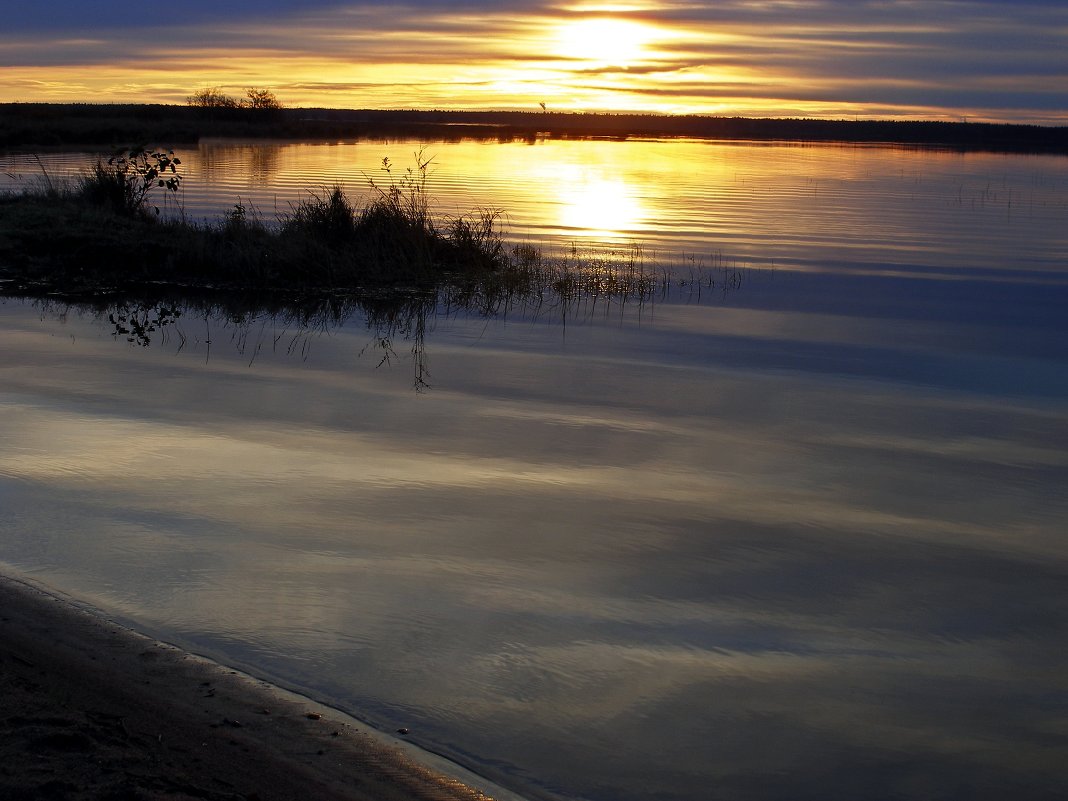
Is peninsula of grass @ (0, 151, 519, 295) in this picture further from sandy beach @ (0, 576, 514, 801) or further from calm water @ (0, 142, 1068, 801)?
sandy beach @ (0, 576, 514, 801)

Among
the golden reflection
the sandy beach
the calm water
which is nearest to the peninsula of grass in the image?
the calm water

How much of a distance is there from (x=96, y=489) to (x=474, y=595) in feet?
9.56

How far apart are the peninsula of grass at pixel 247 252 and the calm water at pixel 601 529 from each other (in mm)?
2418

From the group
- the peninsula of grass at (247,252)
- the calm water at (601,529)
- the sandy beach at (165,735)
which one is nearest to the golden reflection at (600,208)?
the peninsula of grass at (247,252)

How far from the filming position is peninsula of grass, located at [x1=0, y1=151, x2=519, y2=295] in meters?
16.1

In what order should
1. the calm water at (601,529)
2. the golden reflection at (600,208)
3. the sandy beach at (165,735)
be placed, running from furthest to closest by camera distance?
the golden reflection at (600,208)
the calm water at (601,529)
the sandy beach at (165,735)

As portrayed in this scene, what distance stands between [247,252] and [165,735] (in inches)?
523

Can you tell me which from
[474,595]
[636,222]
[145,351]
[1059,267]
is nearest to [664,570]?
[474,595]

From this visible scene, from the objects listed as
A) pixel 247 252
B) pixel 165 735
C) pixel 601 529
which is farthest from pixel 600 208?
pixel 165 735

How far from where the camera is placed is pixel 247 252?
1611cm

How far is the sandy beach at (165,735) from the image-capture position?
3334 millimetres

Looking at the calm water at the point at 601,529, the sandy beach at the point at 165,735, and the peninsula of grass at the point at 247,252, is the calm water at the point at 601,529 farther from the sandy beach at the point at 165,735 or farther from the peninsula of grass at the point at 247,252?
the peninsula of grass at the point at 247,252

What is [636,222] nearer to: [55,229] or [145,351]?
[55,229]

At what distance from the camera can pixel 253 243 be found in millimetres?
16438
